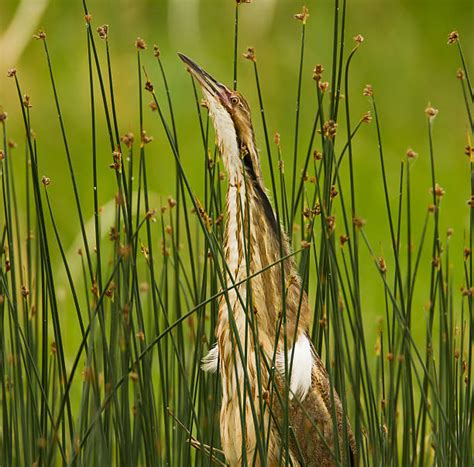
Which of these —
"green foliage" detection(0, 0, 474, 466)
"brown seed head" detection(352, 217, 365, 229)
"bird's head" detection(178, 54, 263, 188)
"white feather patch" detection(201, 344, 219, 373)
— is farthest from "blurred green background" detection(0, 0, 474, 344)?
"brown seed head" detection(352, 217, 365, 229)

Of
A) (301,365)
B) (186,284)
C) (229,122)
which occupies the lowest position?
(301,365)

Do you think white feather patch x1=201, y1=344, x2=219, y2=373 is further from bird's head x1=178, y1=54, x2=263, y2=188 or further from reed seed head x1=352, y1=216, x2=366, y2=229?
reed seed head x1=352, y1=216, x2=366, y2=229

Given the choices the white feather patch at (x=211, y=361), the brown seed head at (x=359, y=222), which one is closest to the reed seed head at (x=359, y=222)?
the brown seed head at (x=359, y=222)

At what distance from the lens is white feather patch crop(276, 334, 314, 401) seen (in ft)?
7.09

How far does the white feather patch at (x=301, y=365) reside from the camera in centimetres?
216

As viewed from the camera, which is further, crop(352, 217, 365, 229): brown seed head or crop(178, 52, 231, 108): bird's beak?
crop(178, 52, 231, 108): bird's beak

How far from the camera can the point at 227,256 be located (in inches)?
87.8

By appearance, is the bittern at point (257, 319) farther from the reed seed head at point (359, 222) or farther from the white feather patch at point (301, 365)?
the reed seed head at point (359, 222)

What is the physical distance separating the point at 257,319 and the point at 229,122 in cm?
36

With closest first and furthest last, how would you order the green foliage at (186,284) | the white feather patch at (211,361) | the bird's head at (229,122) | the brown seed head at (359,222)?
the brown seed head at (359,222)
the green foliage at (186,284)
the bird's head at (229,122)
the white feather patch at (211,361)

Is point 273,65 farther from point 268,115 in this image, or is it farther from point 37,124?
point 37,124

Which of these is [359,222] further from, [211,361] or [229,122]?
[211,361]

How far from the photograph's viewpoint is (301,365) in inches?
84.9

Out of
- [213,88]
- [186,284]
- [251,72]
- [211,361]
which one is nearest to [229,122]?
[213,88]
